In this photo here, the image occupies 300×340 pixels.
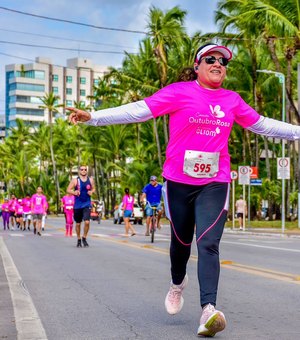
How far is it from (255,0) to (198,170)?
31057mm

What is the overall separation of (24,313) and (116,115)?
2.30 meters

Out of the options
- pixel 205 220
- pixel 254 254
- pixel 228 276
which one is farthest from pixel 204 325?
pixel 254 254

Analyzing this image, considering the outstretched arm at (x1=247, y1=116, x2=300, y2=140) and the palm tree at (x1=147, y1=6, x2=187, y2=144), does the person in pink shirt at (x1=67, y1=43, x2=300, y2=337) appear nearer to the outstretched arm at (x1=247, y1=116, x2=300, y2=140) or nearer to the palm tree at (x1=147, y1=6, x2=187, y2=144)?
the outstretched arm at (x1=247, y1=116, x2=300, y2=140)

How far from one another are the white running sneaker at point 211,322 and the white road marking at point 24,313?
1.21m

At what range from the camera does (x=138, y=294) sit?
9086 millimetres

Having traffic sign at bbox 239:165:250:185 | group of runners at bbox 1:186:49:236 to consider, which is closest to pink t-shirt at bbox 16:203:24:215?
group of runners at bbox 1:186:49:236

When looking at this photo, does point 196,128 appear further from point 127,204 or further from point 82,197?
point 127,204

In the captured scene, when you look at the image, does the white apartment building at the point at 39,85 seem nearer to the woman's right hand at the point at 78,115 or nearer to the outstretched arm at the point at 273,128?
the outstretched arm at the point at 273,128

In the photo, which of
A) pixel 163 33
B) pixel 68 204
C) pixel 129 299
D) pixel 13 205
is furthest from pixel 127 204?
pixel 163 33

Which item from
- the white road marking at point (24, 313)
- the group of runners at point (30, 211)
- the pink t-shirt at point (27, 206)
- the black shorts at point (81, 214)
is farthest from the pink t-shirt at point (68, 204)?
the white road marking at point (24, 313)

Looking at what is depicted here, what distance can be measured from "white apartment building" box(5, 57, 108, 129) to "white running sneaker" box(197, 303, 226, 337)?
160m

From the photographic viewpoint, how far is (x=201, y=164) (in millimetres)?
6242

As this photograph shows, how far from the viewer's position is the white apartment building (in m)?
167

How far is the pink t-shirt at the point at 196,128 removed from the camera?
629 cm
